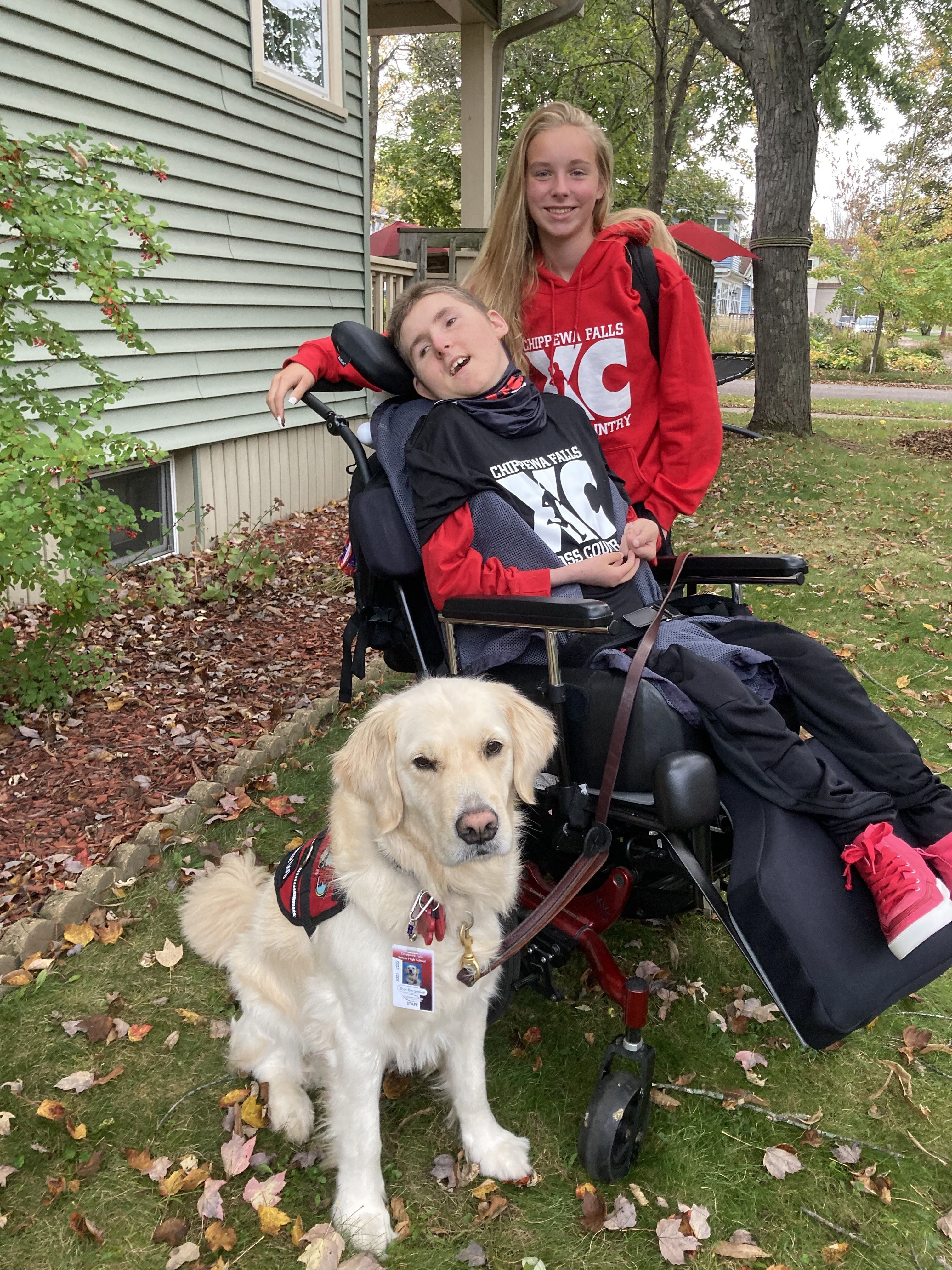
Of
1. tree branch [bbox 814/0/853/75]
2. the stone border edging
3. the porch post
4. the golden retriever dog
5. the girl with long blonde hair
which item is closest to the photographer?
the golden retriever dog

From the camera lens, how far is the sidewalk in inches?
802

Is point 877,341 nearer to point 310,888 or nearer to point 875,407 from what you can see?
point 875,407

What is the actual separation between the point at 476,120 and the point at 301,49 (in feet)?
15.1

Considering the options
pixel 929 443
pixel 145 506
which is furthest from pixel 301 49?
pixel 929 443

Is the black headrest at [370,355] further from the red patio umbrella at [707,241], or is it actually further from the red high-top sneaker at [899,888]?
the red patio umbrella at [707,241]

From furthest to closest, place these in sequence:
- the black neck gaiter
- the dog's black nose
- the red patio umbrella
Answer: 1. the red patio umbrella
2. the black neck gaiter
3. the dog's black nose

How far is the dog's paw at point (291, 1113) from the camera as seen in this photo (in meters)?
2.27

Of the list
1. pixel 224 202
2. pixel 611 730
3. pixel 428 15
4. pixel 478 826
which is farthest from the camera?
pixel 428 15

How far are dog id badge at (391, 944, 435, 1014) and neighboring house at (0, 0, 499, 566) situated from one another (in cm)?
380

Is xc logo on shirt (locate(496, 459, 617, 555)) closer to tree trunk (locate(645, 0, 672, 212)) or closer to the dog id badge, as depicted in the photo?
the dog id badge

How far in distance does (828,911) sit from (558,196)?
2368 mm

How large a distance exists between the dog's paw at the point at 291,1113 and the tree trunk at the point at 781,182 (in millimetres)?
10128

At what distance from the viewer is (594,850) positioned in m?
2.10

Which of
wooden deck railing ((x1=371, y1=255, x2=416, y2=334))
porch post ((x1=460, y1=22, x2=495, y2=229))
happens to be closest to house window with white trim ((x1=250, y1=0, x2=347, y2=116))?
wooden deck railing ((x1=371, y1=255, x2=416, y2=334))
